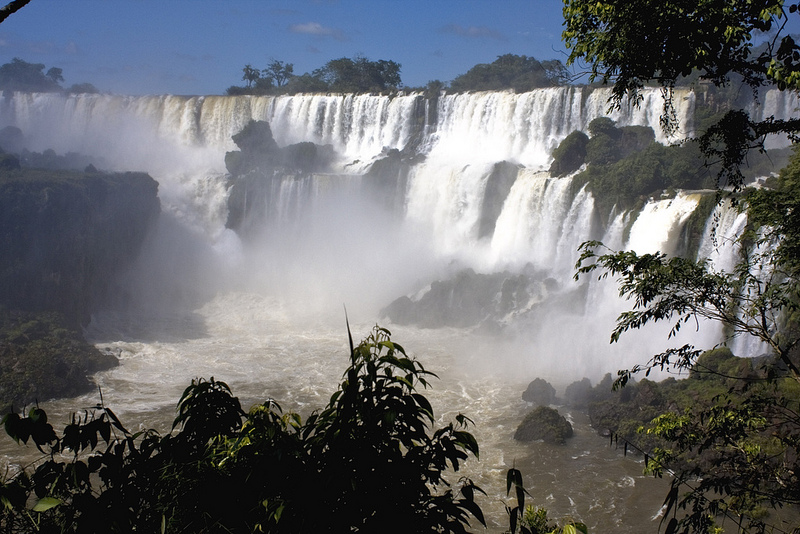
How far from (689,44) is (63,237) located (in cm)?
2230

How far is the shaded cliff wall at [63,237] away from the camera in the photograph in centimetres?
2058

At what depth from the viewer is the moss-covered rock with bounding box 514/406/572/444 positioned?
43.1 ft

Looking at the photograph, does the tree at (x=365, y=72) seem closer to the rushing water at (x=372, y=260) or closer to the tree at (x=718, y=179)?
the rushing water at (x=372, y=260)

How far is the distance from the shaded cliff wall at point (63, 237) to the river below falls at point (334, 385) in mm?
1676

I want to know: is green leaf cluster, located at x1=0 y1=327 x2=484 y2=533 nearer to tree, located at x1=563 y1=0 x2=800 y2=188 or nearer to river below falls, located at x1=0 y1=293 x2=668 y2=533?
tree, located at x1=563 y1=0 x2=800 y2=188

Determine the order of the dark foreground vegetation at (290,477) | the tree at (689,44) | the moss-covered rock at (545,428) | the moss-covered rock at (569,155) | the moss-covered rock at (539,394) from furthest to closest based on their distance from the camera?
1. the moss-covered rock at (569,155)
2. the moss-covered rock at (539,394)
3. the moss-covered rock at (545,428)
4. the tree at (689,44)
5. the dark foreground vegetation at (290,477)

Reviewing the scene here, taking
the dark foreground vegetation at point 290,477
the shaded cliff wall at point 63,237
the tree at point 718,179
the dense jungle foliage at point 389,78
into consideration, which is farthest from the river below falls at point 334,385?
the dense jungle foliage at point 389,78

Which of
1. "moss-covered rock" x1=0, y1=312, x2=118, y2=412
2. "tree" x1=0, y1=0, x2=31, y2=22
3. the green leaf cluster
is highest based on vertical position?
"tree" x1=0, y1=0, x2=31, y2=22

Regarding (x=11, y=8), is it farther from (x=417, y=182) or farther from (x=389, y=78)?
(x=389, y=78)

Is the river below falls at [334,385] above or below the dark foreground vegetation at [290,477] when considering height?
below

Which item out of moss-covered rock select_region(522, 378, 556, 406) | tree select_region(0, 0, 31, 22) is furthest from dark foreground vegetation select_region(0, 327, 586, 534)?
moss-covered rock select_region(522, 378, 556, 406)

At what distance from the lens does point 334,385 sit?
56.1 ft

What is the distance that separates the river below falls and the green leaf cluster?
6345 millimetres

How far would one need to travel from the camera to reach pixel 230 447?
2561mm
